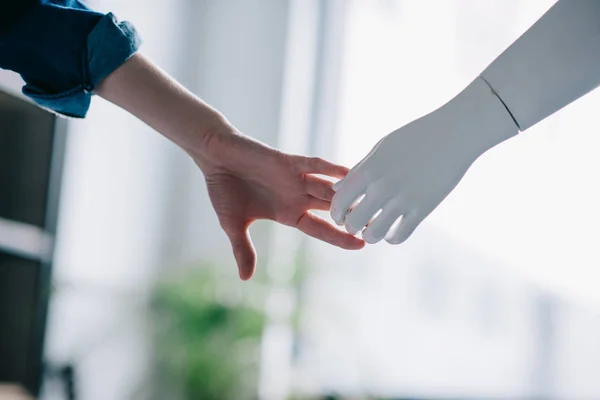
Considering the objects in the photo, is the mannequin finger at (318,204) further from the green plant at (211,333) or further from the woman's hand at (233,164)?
the green plant at (211,333)

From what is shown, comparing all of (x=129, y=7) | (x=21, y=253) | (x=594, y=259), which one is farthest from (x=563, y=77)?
(x=129, y=7)

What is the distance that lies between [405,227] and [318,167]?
7.6 inches

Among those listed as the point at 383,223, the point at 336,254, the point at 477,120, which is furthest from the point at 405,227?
the point at 336,254

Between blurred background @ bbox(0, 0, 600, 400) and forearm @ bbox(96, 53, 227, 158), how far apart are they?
1.64 metres

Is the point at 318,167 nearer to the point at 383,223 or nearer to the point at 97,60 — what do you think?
the point at 383,223

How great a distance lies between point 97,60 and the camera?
1.06 meters

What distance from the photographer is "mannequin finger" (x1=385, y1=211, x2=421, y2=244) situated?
93 centimetres

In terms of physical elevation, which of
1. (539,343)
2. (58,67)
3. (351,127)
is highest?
(351,127)

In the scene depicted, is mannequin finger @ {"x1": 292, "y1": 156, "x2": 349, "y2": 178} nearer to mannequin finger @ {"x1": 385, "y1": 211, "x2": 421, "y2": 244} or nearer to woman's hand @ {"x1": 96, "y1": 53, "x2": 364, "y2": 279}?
woman's hand @ {"x1": 96, "y1": 53, "x2": 364, "y2": 279}

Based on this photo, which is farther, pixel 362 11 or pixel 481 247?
pixel 362 11

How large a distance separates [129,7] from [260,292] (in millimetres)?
1260

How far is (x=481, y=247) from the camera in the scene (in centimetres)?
312

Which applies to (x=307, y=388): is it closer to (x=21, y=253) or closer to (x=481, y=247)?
(x=481, y=247)

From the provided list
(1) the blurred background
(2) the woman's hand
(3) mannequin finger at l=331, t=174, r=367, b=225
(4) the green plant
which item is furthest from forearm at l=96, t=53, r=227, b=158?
(4) the green plant
